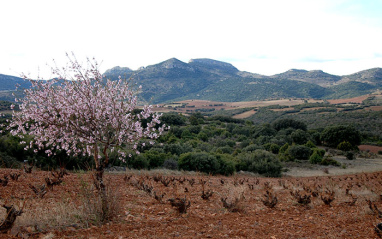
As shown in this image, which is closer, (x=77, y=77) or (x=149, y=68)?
(x=77, y=77)

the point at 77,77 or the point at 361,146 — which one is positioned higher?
the point at 77,77

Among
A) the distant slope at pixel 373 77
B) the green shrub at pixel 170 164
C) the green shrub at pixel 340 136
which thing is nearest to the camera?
the green shrub at pixel 170 164

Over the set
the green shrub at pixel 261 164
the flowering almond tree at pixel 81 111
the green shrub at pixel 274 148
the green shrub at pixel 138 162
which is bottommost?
the green shrub at pixel 274 148

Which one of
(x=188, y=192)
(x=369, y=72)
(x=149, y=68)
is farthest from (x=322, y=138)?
(x=369, y=72)

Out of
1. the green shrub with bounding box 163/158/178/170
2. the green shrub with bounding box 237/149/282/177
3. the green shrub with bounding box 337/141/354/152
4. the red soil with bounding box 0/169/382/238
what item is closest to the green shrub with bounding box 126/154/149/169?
the green shrub with bounding box 163/158/178/170

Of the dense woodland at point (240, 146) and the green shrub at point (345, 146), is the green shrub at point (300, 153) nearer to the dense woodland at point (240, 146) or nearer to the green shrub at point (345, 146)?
the dense woodland at point (240, 146)

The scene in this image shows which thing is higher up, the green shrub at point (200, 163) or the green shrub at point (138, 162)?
the green shrub at point (138, 162)

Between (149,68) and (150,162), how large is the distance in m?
164

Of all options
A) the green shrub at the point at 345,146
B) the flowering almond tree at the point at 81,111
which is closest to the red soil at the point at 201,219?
the flowering almond tree at the point at 81,111

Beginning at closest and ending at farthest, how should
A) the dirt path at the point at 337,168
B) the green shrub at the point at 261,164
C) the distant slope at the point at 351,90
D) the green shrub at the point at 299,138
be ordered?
1. the green shrub at the point at 261,164
2. the dirt path at the point at 337,168
3. the green shrub at the point at 299,138
4. the distant slope at the point at 351,90

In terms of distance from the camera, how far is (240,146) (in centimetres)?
3759

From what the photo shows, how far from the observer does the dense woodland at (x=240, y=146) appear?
17.2 metres

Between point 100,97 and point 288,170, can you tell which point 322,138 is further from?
point 100,97

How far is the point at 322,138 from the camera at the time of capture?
42375mm
